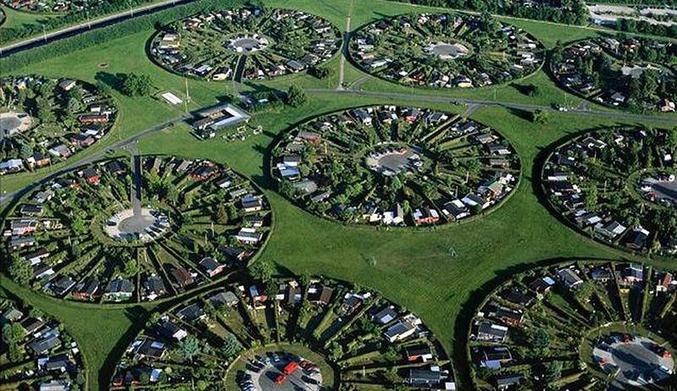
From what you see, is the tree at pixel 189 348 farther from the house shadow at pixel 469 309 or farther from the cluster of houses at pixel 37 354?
the house shadow at pixel 469 309

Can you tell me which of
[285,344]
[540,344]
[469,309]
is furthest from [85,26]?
[540,344]

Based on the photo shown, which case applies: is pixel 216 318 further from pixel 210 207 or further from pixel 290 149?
pixel 290 149

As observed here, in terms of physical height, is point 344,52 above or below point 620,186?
below

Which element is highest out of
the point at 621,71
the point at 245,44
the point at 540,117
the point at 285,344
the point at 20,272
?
the point at 621,71

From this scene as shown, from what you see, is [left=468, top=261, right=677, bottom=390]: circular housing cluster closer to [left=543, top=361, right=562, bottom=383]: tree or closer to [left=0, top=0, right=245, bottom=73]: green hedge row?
[left=543, top=361, right=562, bottom=383]: tree

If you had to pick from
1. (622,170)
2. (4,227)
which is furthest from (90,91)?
(622,170)

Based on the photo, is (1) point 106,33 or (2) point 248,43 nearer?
(2) point 248,43

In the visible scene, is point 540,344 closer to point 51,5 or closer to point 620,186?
point 620,186
